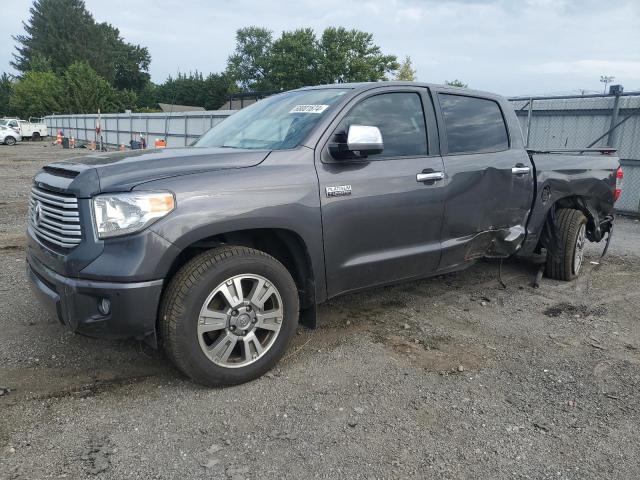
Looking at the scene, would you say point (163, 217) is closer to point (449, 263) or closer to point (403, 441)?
point (403, 441)

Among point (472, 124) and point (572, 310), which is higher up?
point (472, 124)

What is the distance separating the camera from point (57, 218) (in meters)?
2.95

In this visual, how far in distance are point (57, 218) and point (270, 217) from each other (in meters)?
1.20

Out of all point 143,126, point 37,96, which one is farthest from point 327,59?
point 143,126

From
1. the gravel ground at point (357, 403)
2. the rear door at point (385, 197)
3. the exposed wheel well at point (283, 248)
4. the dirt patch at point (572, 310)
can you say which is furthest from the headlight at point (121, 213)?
the dirt patch at point (572, 310)

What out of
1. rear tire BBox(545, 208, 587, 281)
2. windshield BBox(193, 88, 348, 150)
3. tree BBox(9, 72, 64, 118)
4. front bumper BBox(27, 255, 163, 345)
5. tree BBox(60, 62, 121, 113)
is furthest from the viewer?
tree BBox(9, 72, 64, 118)

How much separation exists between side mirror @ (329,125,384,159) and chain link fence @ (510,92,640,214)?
8071mm

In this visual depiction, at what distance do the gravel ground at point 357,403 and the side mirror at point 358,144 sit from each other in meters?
1.38

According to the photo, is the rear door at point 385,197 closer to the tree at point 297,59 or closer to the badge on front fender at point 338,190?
the badge on front fender at point 338,190

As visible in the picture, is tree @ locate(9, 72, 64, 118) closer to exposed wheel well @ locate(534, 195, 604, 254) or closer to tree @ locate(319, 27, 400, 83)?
tree @ locate(319, 27, 400, 83)

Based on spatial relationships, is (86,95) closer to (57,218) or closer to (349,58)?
(349,58)

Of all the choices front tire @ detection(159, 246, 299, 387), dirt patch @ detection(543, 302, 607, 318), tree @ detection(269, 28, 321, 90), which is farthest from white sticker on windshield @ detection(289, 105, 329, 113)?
tree @ detection(269, 28, 321, 90)

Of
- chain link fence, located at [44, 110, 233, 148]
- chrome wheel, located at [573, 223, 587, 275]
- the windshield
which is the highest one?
chain link fence, located at [44, 110, 233, 148]

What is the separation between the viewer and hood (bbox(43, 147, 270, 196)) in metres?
2.81
